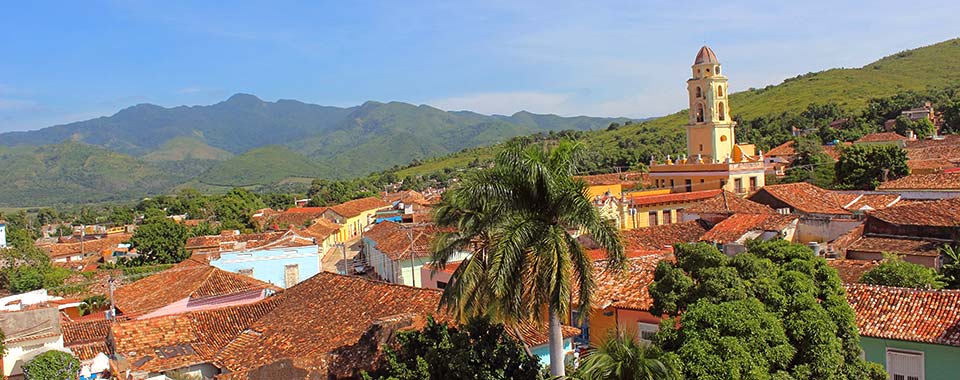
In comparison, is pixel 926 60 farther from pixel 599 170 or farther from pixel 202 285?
pixel 202 285

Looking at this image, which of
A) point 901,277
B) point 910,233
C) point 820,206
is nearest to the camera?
point 901,277

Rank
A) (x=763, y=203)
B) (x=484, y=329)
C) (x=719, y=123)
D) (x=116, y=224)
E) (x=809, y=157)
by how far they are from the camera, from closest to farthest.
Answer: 1. (x=484, y=329)
2. (x=763, y=203)
3. (x=719, y=123)
4. (x=809, y=157)
5. (x=116, y=224)

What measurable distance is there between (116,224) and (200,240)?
39905 mm

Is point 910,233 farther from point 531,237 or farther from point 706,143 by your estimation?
point 706,143

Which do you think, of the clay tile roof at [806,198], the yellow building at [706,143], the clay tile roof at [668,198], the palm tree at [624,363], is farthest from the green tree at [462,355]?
the yellow building at [706,143]

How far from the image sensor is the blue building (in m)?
28.5

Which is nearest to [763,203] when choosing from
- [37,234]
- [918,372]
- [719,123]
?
[719,123]

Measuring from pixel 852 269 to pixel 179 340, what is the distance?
651 inches

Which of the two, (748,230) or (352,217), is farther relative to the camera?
(352,217)

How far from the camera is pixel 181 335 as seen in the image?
17.4 m

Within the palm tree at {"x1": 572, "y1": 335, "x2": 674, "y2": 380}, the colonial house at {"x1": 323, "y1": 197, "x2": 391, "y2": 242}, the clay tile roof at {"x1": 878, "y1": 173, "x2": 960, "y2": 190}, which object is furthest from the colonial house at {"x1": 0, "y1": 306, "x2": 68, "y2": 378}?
the colonial house at {"x1": 323, "y1": 197, "x2": 391, "y2": 242}

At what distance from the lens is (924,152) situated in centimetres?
4284

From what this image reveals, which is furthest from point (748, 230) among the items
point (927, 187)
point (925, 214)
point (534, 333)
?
point (534, 333)

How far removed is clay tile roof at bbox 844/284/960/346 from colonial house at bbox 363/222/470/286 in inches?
468
